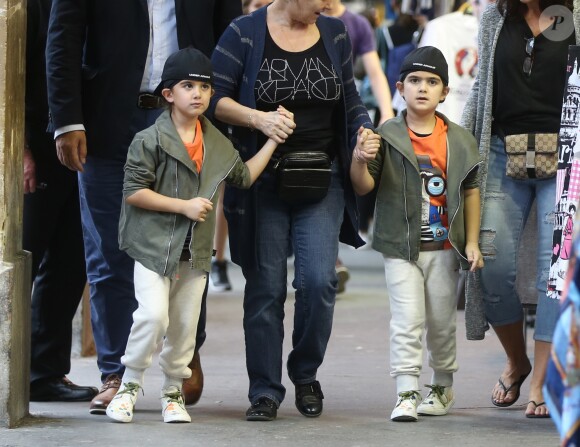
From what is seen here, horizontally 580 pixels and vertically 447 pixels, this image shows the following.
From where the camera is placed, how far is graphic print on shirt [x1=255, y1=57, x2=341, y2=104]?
5969 millimetres

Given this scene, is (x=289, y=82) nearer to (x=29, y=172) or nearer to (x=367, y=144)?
(x=367, y=144)

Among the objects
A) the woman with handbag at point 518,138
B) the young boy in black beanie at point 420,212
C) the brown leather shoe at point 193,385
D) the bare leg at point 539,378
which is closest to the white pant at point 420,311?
the young boy in black beanie at point 420,212

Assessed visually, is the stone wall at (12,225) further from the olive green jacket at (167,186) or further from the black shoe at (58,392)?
the black shoe at (58,392)

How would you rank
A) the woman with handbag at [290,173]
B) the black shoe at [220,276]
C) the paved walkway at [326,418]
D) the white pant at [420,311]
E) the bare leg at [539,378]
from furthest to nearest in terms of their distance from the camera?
the black shoe at [220,276]
the bare leg at [539,378]
the white pant at [420,311]
the woman with handbag at [290,173]
the paved walkway at [326,418]

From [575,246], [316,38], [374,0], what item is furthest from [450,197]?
[374,0]

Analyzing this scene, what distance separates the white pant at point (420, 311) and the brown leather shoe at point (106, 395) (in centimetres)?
124

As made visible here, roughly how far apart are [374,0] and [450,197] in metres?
21.2

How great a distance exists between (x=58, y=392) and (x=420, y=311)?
5.99ft

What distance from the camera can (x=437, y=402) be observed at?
6262 mm

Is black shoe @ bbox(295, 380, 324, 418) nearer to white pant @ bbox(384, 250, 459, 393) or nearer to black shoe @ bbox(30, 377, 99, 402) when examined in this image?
white pant @ bbox(384, 250, 459, 393)

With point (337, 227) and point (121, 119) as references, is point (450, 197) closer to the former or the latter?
point (337, 227)

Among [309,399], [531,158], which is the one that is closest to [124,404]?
[309,399]

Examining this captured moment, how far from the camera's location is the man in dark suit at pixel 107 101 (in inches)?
242

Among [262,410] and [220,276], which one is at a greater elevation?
[220,276]
